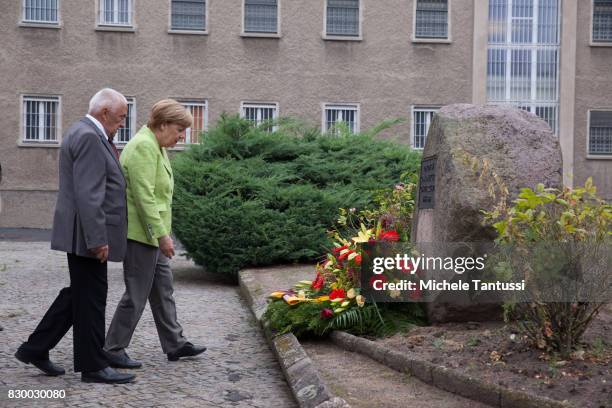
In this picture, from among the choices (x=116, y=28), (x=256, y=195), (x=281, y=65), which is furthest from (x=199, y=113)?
(x=256, y=195)

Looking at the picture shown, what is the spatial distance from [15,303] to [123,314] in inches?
142

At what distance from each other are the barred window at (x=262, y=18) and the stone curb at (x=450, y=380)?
19.3 meters

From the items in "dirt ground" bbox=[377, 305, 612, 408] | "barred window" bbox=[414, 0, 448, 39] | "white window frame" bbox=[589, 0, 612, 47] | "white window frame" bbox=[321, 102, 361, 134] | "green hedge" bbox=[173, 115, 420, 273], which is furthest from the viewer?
"white window frame" bbox=[589, 0, 612, 47]

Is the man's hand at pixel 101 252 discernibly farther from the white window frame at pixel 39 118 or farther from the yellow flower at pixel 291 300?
the white window frame at pixel 39 118

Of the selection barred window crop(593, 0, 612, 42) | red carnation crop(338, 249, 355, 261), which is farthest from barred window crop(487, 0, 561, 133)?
red carnation crop(338, 249, 355, 261)

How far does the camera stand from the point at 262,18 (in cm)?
2398

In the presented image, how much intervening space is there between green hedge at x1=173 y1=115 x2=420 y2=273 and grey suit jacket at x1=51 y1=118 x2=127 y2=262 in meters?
4.90

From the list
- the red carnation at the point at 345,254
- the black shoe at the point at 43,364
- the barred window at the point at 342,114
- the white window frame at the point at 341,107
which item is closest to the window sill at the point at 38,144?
the white window frame at the point at 341,107

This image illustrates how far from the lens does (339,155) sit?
1167 centimetres

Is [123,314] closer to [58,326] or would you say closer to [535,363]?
[58,326]

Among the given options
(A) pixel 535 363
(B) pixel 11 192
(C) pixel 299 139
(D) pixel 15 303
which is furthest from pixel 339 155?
(B) pixel 11 192

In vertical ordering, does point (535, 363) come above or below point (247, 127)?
below

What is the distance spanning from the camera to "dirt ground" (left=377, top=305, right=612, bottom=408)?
3988 millimetres

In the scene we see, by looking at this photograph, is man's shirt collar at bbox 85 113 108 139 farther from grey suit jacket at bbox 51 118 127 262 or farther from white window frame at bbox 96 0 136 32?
white window frame at bbox 96 0 136 32
